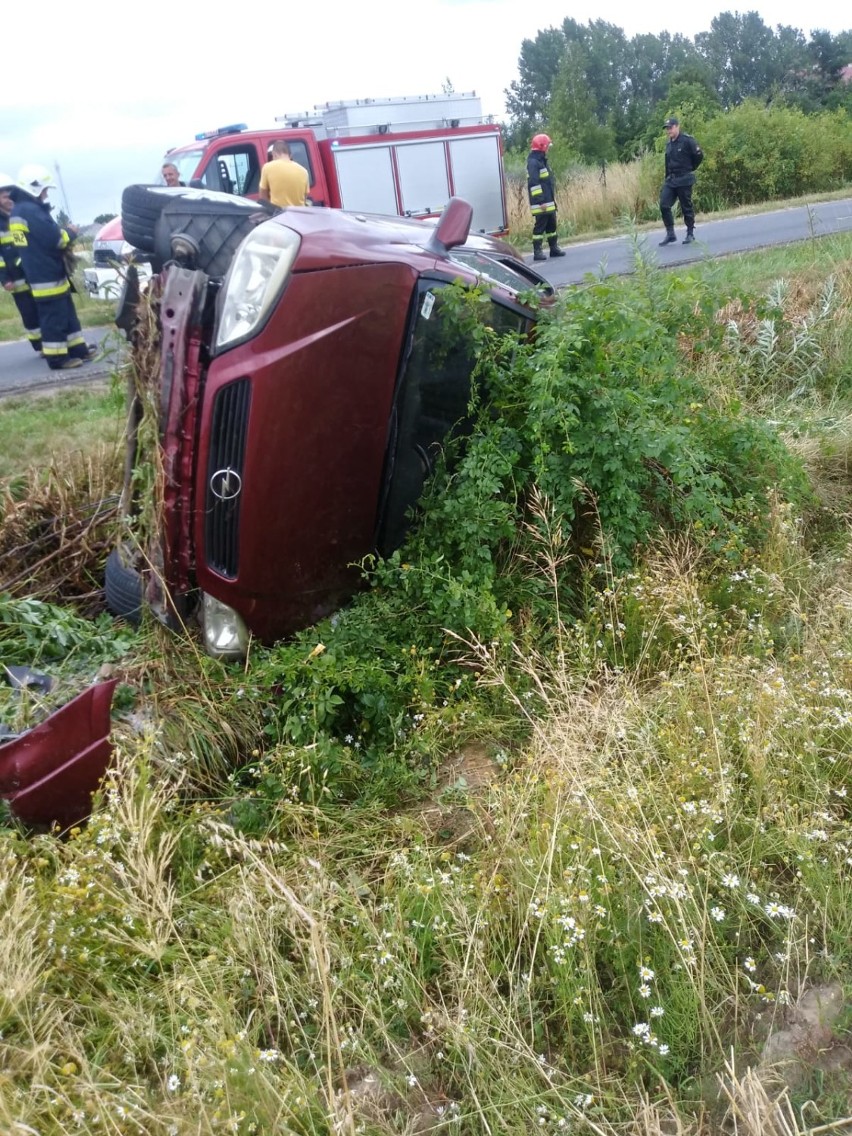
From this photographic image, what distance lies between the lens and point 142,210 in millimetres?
4059

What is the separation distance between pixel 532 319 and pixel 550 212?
11.6 meters

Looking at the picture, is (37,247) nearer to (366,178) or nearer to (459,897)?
(366,178)

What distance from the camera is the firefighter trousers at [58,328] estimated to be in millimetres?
9414

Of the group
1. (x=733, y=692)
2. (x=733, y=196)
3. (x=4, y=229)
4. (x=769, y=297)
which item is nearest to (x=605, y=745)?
(x=733, y=692)

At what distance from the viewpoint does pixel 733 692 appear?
113 inches

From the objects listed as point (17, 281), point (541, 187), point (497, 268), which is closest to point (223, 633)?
point (497, 268)

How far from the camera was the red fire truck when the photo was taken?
13.7 metres

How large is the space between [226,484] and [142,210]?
1.69 metres

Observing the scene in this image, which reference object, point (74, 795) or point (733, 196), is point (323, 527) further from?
point (733, 196)

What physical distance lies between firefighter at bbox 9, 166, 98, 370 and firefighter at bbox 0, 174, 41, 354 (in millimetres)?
681

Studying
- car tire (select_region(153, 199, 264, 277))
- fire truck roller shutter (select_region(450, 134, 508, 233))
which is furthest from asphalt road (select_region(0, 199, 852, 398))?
car tire (select_region(153, 199, 264, 277))

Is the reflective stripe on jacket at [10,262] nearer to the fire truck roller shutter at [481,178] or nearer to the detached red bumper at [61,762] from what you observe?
the fire truck roller shutter at [481,178]

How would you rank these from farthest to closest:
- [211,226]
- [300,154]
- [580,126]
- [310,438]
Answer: [580,126] → [300,154] → [211,226] → [310,438]

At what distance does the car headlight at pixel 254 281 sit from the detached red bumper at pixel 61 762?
1249mm
